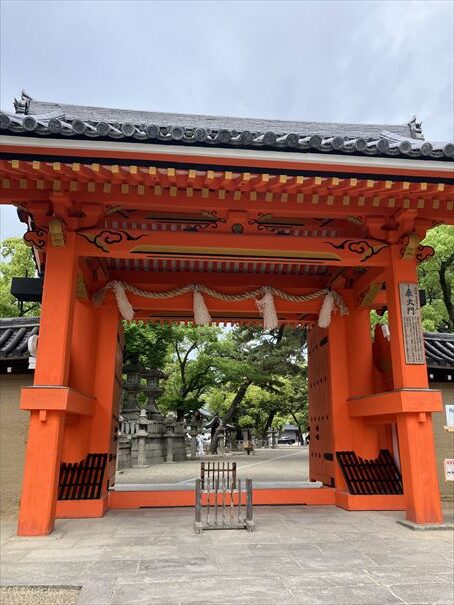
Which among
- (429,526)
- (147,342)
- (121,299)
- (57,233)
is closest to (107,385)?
(121,299)

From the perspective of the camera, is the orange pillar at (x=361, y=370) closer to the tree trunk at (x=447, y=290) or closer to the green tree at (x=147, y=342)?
the green tree at (x=147, y=342)

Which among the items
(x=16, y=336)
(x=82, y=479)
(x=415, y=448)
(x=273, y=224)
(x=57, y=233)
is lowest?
(x=82, y=479)

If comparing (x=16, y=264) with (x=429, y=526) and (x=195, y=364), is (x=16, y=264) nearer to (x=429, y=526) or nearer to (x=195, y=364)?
(x=195, y=364)

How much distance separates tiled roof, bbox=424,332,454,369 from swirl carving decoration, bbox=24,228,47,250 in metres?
6.69

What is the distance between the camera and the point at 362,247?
7051 millimetres

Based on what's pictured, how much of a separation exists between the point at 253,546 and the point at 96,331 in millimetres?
4730

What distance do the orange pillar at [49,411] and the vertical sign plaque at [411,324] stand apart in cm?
459

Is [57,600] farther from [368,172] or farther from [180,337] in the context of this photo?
[180,337]

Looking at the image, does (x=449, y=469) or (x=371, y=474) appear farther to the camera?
(x=371, y=474)

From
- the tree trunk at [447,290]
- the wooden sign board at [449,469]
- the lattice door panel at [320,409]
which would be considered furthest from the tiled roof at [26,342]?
the tree trunk at [447,290]

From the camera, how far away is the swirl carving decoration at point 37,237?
645cm

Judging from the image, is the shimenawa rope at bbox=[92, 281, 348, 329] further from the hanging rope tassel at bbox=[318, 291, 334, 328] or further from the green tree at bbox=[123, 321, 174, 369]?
the green tree at bbox=[123, 321, 174, 369]

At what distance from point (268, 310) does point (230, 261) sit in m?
1.73

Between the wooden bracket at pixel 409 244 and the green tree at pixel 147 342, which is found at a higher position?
the green tree at pixel 147 342
